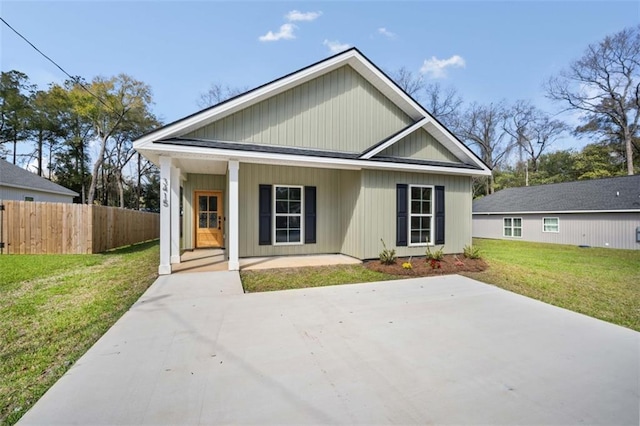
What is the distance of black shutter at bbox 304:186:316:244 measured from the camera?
8758 mm

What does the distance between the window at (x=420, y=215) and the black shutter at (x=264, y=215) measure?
4.16m

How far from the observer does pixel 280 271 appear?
6613 millimetres

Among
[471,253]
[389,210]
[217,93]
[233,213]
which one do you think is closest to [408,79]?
[217,93]

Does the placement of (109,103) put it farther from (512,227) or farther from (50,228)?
(512,227)

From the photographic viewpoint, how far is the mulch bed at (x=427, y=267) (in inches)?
268

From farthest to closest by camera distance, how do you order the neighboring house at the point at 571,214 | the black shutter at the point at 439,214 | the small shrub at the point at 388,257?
the neighboring house at the point at 571,214 < the black shutter at the point at 439,214 < the small shrub at the point at 388,257

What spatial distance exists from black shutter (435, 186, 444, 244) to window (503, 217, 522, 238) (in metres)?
12.7

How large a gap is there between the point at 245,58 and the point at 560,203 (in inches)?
740

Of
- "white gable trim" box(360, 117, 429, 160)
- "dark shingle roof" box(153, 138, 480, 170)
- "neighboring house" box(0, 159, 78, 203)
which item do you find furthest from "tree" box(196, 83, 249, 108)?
"white gable trim" box(360, 117, 429, 160)

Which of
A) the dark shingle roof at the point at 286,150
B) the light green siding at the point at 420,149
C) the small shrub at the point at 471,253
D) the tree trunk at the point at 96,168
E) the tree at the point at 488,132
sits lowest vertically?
the small shrub at the point at 471,253

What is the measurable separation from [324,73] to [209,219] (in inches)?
254

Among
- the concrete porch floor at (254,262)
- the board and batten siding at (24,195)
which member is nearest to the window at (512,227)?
the concrete porch floor at (254,262)

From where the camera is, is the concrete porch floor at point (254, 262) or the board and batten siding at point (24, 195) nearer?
the concrete porch floor at point (254, 262)

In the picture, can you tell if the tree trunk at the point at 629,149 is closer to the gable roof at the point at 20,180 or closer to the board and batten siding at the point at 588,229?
the board and batten siding at the point at 588,229
